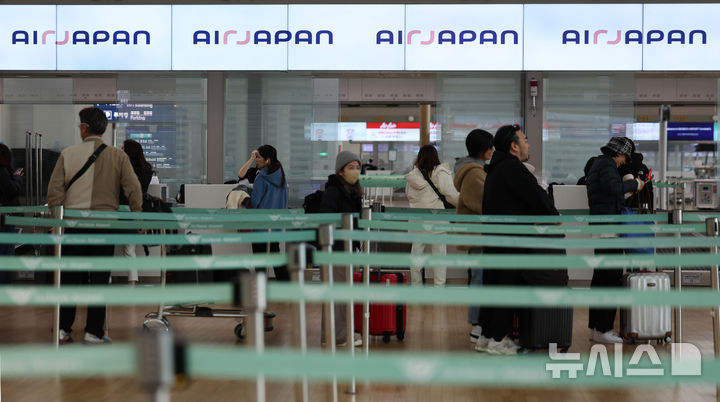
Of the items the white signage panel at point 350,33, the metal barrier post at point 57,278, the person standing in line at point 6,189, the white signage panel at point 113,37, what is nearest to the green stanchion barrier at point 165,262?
the metal barrier post at point 57,278

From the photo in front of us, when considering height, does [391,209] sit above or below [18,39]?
below

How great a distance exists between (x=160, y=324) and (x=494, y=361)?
16.8ft

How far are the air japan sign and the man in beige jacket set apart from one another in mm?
3757

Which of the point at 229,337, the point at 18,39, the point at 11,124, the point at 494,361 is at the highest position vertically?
the point at 18,39

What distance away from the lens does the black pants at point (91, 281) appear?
20.6ft

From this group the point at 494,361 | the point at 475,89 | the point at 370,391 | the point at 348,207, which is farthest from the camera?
the point at 475,89

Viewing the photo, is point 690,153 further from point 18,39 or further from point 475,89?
point 18,39

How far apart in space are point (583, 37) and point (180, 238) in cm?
686

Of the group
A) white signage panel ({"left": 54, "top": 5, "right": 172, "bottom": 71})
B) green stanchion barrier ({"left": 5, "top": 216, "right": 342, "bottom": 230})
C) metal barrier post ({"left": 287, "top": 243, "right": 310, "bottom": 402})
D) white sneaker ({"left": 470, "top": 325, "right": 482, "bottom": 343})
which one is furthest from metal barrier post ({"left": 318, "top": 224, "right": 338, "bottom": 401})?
white signage panel ({"left": 54, "top": 5, "right": 172, "bottom": 71})

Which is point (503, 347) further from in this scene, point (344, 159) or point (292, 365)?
point (292, 365)

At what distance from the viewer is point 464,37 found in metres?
9.91

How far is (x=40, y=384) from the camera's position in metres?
5.20

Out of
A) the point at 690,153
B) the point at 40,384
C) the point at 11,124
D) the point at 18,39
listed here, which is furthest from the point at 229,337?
the point at 690,153

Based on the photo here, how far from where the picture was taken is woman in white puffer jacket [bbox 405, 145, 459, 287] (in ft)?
28.8
